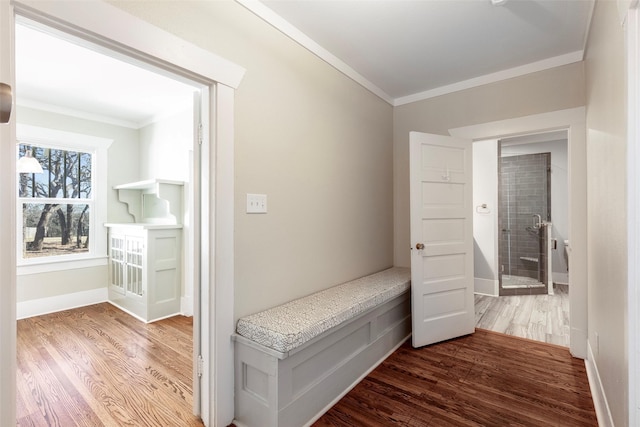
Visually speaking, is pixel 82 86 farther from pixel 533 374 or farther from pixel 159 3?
pixel 533 374

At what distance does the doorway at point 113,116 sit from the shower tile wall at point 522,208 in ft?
14.1

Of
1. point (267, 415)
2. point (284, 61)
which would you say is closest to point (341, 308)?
point (267, 415)

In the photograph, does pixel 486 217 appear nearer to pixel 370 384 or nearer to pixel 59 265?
pixel 370 384

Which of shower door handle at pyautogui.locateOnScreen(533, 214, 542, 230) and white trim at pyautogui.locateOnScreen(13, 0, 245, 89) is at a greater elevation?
white trim at pyautogui.locateOnScreen(13, 0, 245, 89)

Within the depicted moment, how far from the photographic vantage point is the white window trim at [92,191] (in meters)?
3.57

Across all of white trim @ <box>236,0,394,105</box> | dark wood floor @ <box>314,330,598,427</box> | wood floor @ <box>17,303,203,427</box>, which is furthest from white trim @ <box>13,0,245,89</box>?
dark wood floor @ <box>314,330,598,427</box>

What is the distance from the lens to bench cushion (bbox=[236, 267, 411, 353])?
5.26 ft

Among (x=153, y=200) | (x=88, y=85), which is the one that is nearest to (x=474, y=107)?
(x=88, y=85)

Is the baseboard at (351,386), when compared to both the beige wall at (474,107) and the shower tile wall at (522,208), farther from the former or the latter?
the shower tile wall at (522,208)

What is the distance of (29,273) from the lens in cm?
355

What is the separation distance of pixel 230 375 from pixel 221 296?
470mm

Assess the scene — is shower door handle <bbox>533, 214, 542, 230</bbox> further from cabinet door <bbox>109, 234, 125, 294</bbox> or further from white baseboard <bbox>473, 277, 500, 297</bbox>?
cabinet door <bbox>109, 234, 125, 294</bbox>

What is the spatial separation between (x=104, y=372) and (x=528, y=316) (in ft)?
13.9

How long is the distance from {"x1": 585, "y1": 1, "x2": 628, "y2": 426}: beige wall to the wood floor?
2.18 metres
